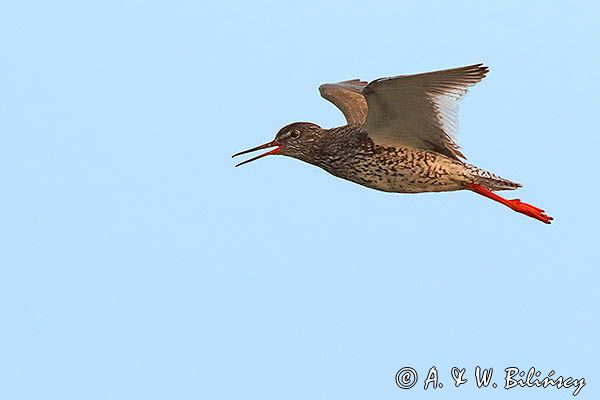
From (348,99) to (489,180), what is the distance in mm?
2418

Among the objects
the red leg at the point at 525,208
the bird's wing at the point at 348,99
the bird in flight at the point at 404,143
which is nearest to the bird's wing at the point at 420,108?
the bird in flight at the point at 404,143

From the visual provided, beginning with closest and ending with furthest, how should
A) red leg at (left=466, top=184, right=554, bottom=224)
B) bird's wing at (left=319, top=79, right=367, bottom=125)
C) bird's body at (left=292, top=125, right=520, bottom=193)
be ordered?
bird's body at (left=292, top=125, right=520, bottom=193) → red leg at (left=466, top=184, right=554, bottom=224) → bird's wing at (left=319, top=79, right=367, bottom=125)

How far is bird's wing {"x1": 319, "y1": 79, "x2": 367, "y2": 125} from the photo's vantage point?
12.7m

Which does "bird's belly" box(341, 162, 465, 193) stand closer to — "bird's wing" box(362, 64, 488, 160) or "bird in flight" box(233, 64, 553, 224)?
"bird in flight" box(233, 64, 553, 224)

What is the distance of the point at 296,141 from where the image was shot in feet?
38.5

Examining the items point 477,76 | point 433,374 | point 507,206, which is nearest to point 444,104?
point 477,76

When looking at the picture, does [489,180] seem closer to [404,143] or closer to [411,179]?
[411,179]

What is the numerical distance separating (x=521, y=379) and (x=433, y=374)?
79 centimetres

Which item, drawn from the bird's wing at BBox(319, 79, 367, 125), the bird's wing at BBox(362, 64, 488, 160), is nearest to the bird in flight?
the bird's wing at BBox(362, 64, 488, 160)

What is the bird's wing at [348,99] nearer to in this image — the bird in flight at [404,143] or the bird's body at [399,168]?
the bird in flight at [404,143]

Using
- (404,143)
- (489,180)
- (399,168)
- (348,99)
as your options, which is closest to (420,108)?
(404,143)

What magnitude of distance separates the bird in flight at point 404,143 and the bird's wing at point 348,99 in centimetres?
101

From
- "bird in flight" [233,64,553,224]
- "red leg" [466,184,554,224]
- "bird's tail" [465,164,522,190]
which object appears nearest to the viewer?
"bird in flight" [233,64,553,224]

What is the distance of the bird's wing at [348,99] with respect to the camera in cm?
1270
